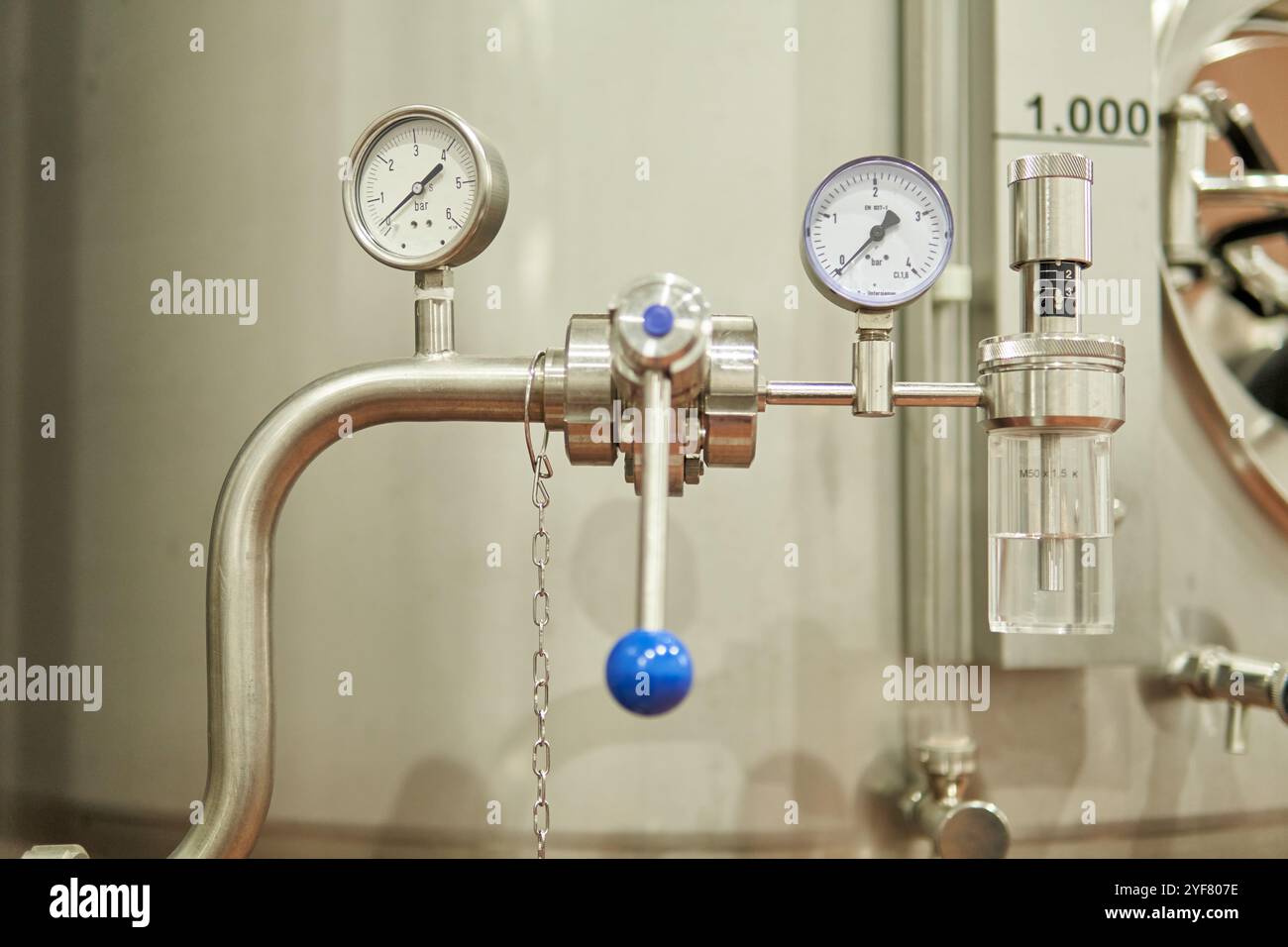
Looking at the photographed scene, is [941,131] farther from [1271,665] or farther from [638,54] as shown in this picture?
[1271,665]

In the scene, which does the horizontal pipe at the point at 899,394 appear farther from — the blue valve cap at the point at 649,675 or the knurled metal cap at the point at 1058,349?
the blue valve cap at the point at 649,675

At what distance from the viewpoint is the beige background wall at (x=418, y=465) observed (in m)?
0.81

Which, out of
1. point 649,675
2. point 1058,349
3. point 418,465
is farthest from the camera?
point 418,465

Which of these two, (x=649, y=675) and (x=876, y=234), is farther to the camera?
(x=876, y=234)

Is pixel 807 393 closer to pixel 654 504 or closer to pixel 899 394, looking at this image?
pixel 899 394

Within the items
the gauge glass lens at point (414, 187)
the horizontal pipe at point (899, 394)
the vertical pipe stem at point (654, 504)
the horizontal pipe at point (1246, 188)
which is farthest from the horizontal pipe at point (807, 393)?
the horizontal pipe at point (1246, 188)

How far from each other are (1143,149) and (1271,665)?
44 centimetres

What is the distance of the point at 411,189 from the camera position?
60 cm

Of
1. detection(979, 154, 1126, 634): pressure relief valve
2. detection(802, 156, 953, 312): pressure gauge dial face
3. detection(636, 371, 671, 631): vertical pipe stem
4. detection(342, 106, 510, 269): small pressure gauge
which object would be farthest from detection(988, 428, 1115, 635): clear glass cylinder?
detection(342, 106, 510, 269): small pressure gauge

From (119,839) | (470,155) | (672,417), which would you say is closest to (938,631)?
(672,417)

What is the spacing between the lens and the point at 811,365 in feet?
2.72

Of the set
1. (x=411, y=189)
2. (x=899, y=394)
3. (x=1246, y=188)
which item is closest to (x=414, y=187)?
(x=411, y=189)

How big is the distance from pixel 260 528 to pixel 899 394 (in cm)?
40

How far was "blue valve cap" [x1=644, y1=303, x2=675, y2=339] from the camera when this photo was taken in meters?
0.47
